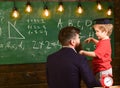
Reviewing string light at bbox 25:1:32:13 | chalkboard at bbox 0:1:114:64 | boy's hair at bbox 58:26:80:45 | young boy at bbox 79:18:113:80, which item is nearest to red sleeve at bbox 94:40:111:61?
young boy at bbox 79:18:113:80

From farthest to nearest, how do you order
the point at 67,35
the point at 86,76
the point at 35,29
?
the point at 35,29, the point at 67,35, the point at 86,76

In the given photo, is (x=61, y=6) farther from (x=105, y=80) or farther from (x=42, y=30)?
(x=105, y=80)

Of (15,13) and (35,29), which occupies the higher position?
(15,13)

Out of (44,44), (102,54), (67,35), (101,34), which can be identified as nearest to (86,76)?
(67,35)

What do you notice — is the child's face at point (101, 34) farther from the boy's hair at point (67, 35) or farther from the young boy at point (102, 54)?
the boy's hair at point (67, 35)

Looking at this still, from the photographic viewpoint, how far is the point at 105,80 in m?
3.01

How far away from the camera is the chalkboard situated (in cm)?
500

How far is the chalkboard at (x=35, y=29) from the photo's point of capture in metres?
5.00

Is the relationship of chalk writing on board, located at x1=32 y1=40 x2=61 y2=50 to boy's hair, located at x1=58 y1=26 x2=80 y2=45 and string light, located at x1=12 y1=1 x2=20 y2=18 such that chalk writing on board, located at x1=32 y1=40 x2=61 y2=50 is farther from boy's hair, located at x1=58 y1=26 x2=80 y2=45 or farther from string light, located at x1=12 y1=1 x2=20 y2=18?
boy's hair, located at x1=58 y1=26 x2=80 y2=45

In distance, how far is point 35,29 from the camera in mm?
5164

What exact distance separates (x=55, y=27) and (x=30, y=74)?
906 mm

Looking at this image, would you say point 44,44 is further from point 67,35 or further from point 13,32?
point 67,35

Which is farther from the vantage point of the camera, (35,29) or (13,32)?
(35,29)

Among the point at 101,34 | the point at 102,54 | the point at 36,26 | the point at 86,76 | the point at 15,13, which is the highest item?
the point at 15,13
